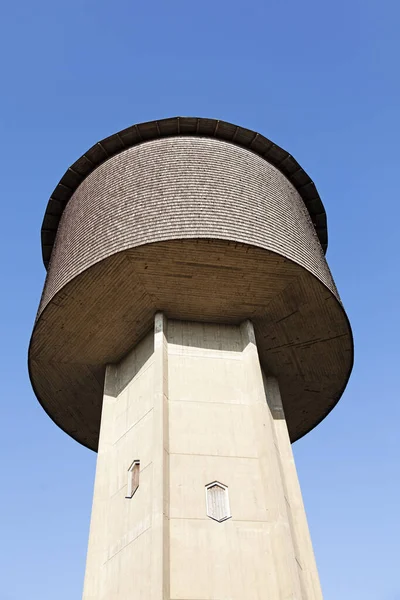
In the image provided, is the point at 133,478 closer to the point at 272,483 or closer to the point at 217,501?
the point at 217,501

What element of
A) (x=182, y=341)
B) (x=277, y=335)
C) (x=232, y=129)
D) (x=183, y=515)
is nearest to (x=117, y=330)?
(x=182, y=341)

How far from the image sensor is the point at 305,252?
12.5 meters

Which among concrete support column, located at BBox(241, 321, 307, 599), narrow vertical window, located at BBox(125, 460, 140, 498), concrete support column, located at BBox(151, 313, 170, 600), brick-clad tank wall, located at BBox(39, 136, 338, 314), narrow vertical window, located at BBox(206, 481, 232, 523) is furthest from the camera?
brick-clad tank wall, located at BBox(39, 136, 338, 314)

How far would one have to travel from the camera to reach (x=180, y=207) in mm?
12141

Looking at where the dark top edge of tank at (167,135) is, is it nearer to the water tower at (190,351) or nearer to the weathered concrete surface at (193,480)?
the water tower at (190,351)

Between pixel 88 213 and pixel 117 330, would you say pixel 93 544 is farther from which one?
pixel 88 213

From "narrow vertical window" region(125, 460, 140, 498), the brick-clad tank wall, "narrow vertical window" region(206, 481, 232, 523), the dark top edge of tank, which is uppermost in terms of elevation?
the dark top edge of tank

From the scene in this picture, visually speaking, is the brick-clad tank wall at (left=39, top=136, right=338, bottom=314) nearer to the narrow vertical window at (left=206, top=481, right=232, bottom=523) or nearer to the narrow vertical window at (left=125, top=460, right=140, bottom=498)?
the narrow vertical window at (left=125, top=460, right=140, bottom=498)

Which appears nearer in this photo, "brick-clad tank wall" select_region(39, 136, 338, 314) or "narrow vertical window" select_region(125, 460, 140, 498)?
"narrow vertical window" select_region(125, 460, 140, 498)

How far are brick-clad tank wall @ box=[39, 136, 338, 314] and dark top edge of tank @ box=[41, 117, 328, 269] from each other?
0.28 metres

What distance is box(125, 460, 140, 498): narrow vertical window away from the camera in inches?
431

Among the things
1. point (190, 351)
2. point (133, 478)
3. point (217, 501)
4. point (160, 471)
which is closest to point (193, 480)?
point (217, 501)

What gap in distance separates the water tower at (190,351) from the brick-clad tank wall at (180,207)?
4cm

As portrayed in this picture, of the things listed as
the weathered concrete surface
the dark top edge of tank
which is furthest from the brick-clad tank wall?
the weathered concrete surface
